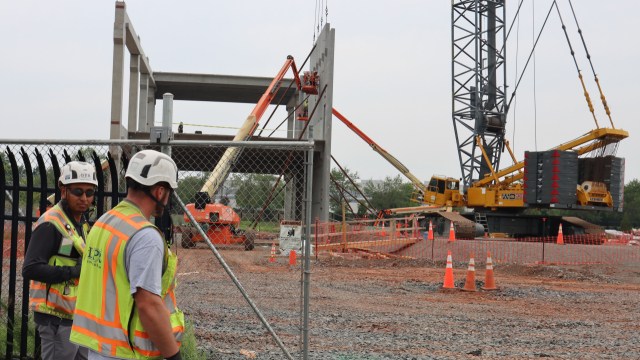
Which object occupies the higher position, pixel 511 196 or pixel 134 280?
pixel 511 196

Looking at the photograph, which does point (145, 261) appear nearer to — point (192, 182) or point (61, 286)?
point (61, 286)

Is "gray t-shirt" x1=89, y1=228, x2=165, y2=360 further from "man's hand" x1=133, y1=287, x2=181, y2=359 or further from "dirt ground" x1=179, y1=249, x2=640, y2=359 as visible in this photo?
"dirt ground" x1=179, y1=249, x2=640, y2=359

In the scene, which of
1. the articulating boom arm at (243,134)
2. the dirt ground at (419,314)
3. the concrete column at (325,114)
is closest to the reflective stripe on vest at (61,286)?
the dirt ground at (419,314)

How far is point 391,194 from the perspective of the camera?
290 ft

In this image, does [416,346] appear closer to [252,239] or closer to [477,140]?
[252,239]

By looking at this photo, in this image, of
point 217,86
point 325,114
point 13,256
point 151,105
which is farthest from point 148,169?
point 151,105

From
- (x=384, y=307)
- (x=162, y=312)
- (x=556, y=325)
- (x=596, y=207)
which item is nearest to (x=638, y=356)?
(x=556, y=325)

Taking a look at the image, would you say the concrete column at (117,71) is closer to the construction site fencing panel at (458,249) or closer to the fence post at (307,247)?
the construction site fencing panel at (458,249)

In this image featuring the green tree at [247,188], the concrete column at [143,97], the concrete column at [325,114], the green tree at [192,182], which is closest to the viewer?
the green tree at [192,182]

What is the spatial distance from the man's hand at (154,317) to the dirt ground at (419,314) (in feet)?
10.6

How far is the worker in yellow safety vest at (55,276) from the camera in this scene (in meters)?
3.29

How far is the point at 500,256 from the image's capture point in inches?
735

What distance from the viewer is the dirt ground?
21.4ft

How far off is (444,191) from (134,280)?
27340 millimetres
